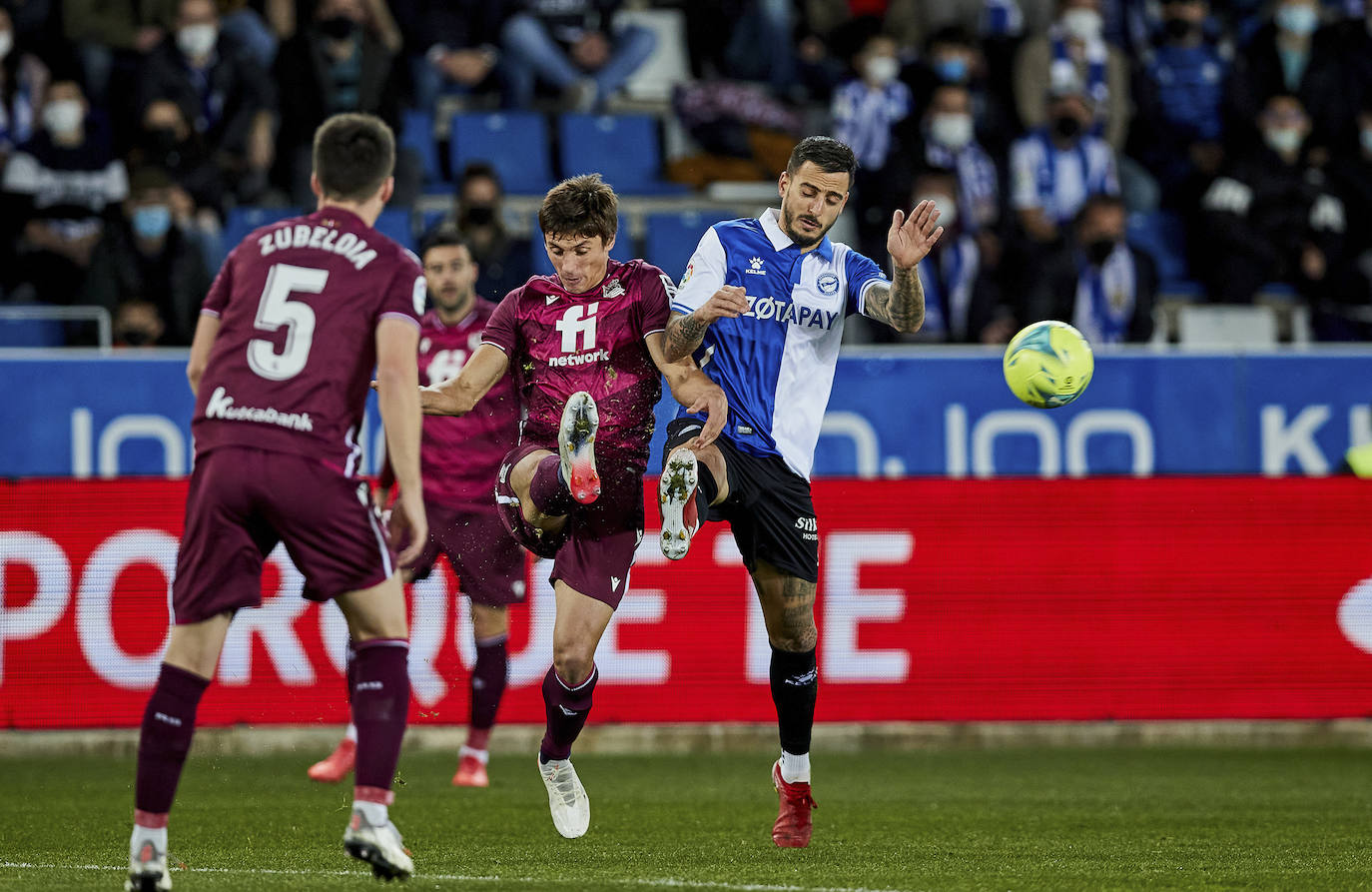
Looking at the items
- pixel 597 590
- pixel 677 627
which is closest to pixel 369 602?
pixel 597 590

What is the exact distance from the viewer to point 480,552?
9312mm

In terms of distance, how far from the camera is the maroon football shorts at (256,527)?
5.30m

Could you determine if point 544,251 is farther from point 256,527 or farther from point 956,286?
point 256,527

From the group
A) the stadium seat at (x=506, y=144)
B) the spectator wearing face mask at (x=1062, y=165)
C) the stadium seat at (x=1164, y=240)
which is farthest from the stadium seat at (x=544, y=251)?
the stadium seat at (x=1164, y=240)

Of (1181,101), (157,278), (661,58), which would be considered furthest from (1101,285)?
(157,278)

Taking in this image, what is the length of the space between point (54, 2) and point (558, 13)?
3934 mm

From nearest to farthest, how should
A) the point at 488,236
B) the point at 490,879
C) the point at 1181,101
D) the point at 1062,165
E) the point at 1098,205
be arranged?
1. the point at 490,879
2. the point at 488,236
3. the point at 1098,205
4. the point at 1062,165
5. the point at 1181,101

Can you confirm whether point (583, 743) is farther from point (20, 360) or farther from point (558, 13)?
point (558, 13)

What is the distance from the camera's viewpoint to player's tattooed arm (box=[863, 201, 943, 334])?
6828mm

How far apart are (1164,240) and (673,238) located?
4.37 meters

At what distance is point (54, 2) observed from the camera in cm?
1469

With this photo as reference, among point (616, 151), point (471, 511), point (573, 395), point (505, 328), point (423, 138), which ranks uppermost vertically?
point (423, 138)

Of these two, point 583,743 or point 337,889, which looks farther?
point 583,743

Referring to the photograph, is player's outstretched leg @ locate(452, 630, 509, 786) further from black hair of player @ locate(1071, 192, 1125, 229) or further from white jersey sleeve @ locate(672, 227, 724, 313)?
black hair of player @ locate(1071, 192, 1125, 229)
